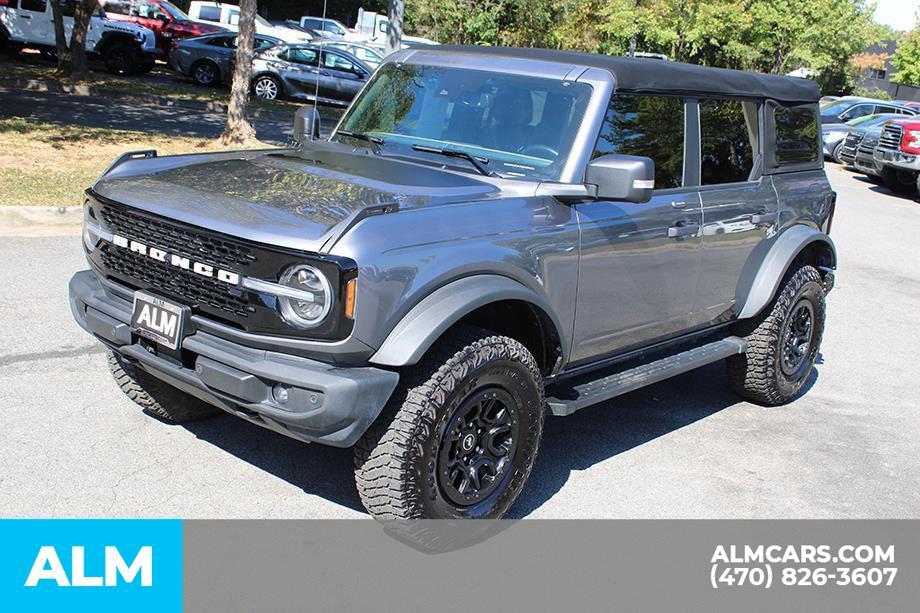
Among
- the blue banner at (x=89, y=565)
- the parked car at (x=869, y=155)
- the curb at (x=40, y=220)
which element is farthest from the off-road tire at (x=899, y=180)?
the blue banner at (x=89, y=565)

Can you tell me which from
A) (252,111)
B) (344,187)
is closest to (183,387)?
(344,187)

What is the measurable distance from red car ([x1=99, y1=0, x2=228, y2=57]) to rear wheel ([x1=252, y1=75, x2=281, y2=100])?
457 centimetres

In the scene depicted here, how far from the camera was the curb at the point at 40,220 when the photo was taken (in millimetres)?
8875

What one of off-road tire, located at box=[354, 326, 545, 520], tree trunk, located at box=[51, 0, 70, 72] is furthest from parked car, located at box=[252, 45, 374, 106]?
off-road tire, located at box=[354, 326, 545, 520]

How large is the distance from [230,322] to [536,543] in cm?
162

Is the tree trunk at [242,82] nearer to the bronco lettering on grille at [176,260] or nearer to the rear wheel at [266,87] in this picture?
the rear wheel at [266,87]

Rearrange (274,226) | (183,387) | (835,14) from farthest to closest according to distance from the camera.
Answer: (835,14) < (183,387) < (274,226)

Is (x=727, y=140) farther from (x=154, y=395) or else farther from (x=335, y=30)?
(x=335, y=30)

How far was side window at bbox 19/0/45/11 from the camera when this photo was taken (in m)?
23.2

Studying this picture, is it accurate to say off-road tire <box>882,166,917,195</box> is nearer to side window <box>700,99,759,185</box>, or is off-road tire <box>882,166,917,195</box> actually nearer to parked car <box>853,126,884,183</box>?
parked car <box>853,126,884,183</box>

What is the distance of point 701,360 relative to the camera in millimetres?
5508

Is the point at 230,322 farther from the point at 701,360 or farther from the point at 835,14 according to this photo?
the point at 835,14

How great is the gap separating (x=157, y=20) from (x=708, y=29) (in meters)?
19.6

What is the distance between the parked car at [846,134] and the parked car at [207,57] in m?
13.4
